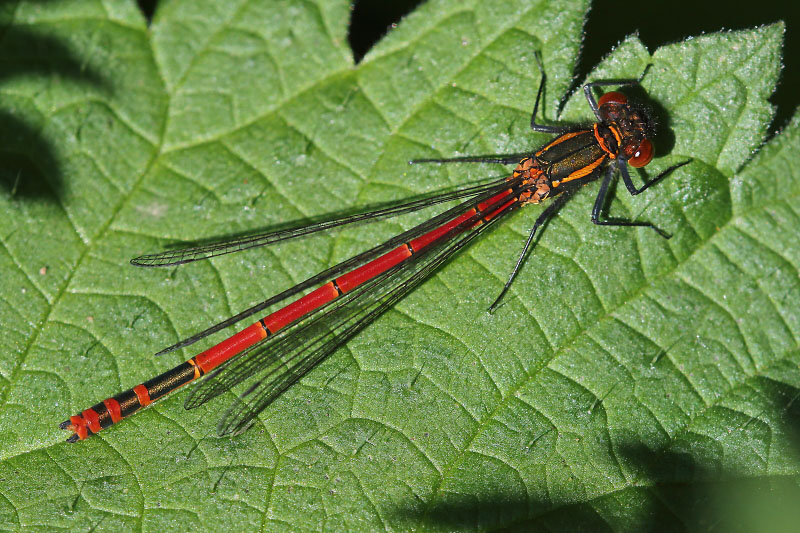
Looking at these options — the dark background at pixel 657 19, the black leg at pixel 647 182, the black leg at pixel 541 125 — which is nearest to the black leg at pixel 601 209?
the black leg at pixel 647 182

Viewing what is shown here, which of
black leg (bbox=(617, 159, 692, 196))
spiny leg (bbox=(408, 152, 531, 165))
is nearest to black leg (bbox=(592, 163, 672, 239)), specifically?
black leg (bbox=(617, 159, 692, 196))

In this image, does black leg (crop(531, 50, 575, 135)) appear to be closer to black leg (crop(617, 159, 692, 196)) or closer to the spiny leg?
the spiny leg

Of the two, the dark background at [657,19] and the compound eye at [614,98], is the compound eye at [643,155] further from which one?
the dark background at [657,19]

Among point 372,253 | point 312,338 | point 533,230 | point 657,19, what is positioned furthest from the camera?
point 657,19

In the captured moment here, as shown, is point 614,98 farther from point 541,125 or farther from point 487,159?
point 487,159

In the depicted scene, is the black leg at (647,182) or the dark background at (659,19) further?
the dark background at (659,19)

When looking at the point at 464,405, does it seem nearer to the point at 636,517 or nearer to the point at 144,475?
the point at 636,517

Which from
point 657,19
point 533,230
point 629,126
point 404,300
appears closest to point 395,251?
point 404,300
